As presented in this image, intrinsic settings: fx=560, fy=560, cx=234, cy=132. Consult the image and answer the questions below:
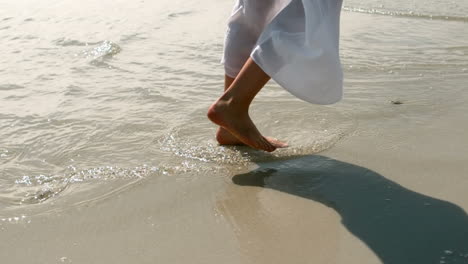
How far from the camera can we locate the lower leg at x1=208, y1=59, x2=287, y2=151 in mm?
1925

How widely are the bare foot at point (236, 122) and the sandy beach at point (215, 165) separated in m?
0.09

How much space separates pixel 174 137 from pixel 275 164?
48cm

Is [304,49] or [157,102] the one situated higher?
[304,49]

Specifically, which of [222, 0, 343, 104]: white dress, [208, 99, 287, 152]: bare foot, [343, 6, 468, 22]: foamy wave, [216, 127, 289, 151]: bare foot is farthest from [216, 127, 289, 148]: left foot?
[343, 6, 468, 22]: foamy wave

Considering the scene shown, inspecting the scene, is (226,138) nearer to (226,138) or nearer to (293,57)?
(226,138)

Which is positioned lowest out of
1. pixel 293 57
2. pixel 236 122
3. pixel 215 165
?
pixel 215 165

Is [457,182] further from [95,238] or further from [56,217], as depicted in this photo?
[56,217]

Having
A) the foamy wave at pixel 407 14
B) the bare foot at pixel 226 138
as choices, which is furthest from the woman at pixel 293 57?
the foamy wave at pixel 407 14

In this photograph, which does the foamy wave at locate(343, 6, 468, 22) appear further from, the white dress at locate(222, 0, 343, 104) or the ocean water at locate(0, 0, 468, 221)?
the white dress at locate(222, 0, 343, 104)

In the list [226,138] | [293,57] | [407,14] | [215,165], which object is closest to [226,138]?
[226,138]

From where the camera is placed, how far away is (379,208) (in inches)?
67.0

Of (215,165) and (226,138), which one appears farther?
(226,138)

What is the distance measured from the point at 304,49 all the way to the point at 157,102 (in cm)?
110

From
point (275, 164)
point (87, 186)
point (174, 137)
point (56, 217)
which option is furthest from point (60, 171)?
point (275, 164)
